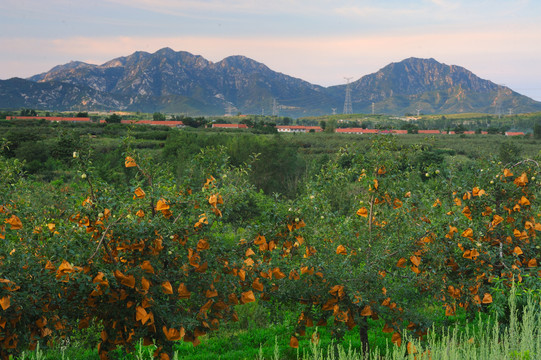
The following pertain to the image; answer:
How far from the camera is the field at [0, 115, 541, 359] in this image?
12.1ft

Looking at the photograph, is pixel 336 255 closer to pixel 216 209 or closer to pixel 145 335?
pixel 216 209

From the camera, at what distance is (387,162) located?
529cm

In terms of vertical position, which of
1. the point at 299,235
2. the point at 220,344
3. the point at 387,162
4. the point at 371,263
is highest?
the point at 387,162

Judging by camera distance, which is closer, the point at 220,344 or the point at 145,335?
the point at 145,335

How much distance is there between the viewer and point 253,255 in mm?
4578

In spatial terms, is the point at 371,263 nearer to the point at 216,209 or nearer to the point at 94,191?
the point at 216,209

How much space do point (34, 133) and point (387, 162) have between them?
48.2m

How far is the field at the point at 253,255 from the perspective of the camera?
12.1 ft

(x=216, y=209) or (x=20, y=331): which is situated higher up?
(x=216, y=209)

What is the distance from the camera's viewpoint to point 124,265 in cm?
390

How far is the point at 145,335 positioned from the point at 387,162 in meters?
3.25

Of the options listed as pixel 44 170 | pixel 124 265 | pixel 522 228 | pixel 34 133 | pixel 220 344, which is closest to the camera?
pixel 124 265

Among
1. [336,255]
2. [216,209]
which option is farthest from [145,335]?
[336,255]

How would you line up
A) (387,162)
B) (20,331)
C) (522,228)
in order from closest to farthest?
(20,331), (387,162), (522,228)
